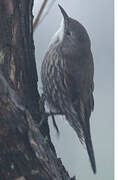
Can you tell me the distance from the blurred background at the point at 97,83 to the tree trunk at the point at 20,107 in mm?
241

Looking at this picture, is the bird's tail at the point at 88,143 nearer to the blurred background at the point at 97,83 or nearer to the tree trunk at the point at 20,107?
the blurred background at the point at 97,83

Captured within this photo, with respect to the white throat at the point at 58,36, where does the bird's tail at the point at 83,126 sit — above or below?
below

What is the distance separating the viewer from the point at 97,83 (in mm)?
1325

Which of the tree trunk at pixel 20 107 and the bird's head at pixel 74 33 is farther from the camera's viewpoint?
the bird's head at pixel 74 33

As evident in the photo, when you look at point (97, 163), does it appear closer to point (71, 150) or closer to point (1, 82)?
point (71, 150)

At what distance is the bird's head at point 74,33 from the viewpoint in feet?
4.25

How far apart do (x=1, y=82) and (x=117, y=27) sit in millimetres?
697

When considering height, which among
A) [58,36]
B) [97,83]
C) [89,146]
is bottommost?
[89,146]

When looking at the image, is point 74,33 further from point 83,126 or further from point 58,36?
point 83,126

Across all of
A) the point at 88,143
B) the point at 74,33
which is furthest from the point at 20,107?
the point at 74,33

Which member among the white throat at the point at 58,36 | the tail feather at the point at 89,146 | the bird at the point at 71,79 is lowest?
the tail feather at the point at 89,146

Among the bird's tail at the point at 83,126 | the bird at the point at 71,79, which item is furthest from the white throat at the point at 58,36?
the bird's tail at the point at 83,126

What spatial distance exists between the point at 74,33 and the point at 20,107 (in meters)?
0.64

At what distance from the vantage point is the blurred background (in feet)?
4.17
